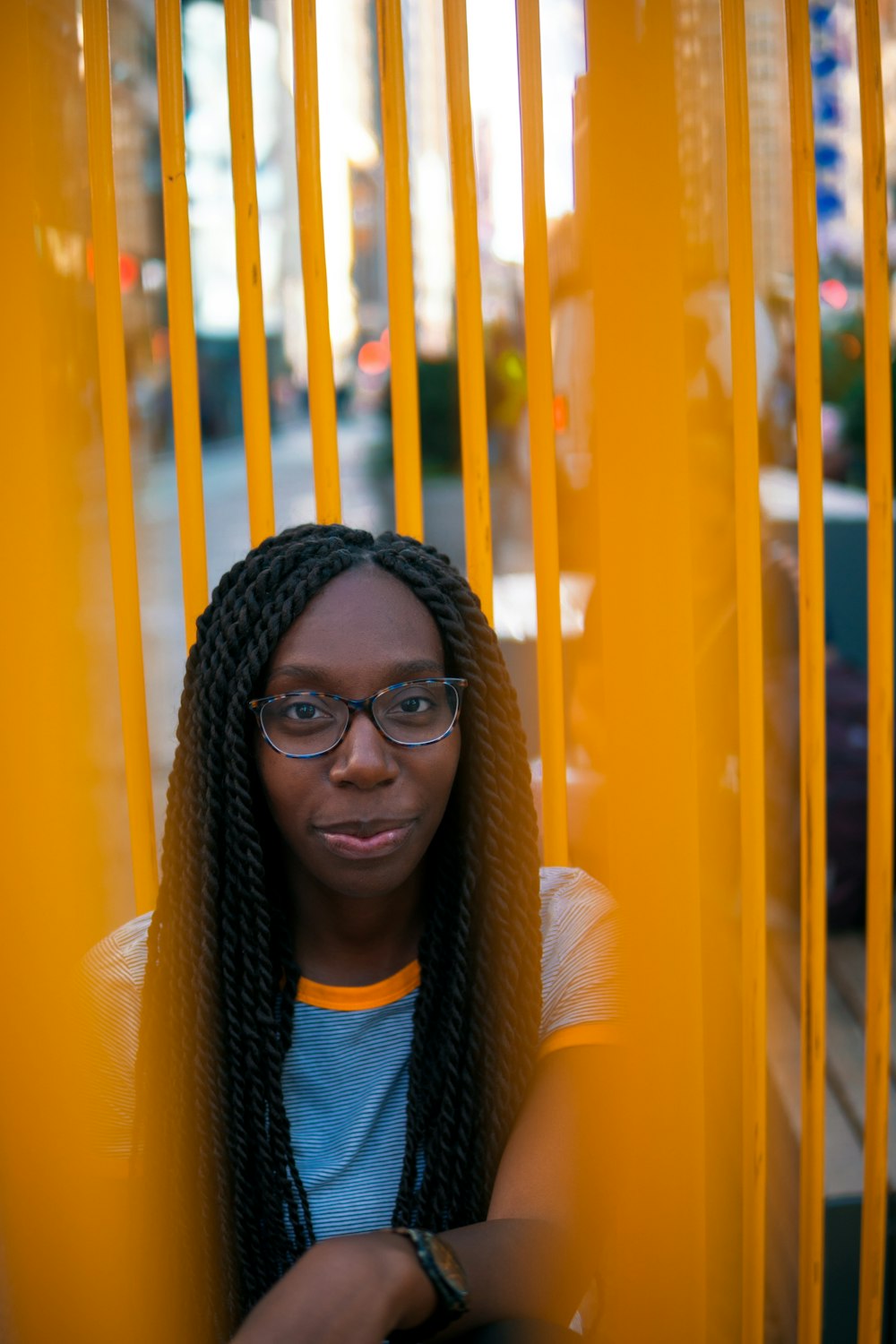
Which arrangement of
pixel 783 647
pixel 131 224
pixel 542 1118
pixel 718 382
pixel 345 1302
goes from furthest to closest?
pixel 783 647 → pixel 131 224 → pixel 718 382 → pixel 542 1118 → pixel 345 1302

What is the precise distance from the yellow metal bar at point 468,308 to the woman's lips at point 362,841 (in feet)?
1.18

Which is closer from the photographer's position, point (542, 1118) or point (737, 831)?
point (542, 1118)

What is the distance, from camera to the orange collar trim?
1.56 meters

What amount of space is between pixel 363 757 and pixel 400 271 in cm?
65

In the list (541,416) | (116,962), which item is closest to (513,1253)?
(116,962)

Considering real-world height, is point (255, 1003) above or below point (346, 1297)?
above

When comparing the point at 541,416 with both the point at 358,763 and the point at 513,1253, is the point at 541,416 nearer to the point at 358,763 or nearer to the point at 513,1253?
the point at 358,763

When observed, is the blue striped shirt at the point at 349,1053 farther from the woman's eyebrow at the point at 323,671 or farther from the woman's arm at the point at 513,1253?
the woman's eyebrow at the point at 323,671

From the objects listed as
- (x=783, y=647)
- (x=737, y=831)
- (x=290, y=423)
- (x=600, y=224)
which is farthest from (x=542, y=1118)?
(x=290, y=423)

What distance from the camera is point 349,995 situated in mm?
1566

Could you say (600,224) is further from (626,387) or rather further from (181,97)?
(181,97)

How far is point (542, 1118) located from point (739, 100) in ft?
4.26

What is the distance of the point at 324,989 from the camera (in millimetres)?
1566

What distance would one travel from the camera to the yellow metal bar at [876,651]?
161 cm
